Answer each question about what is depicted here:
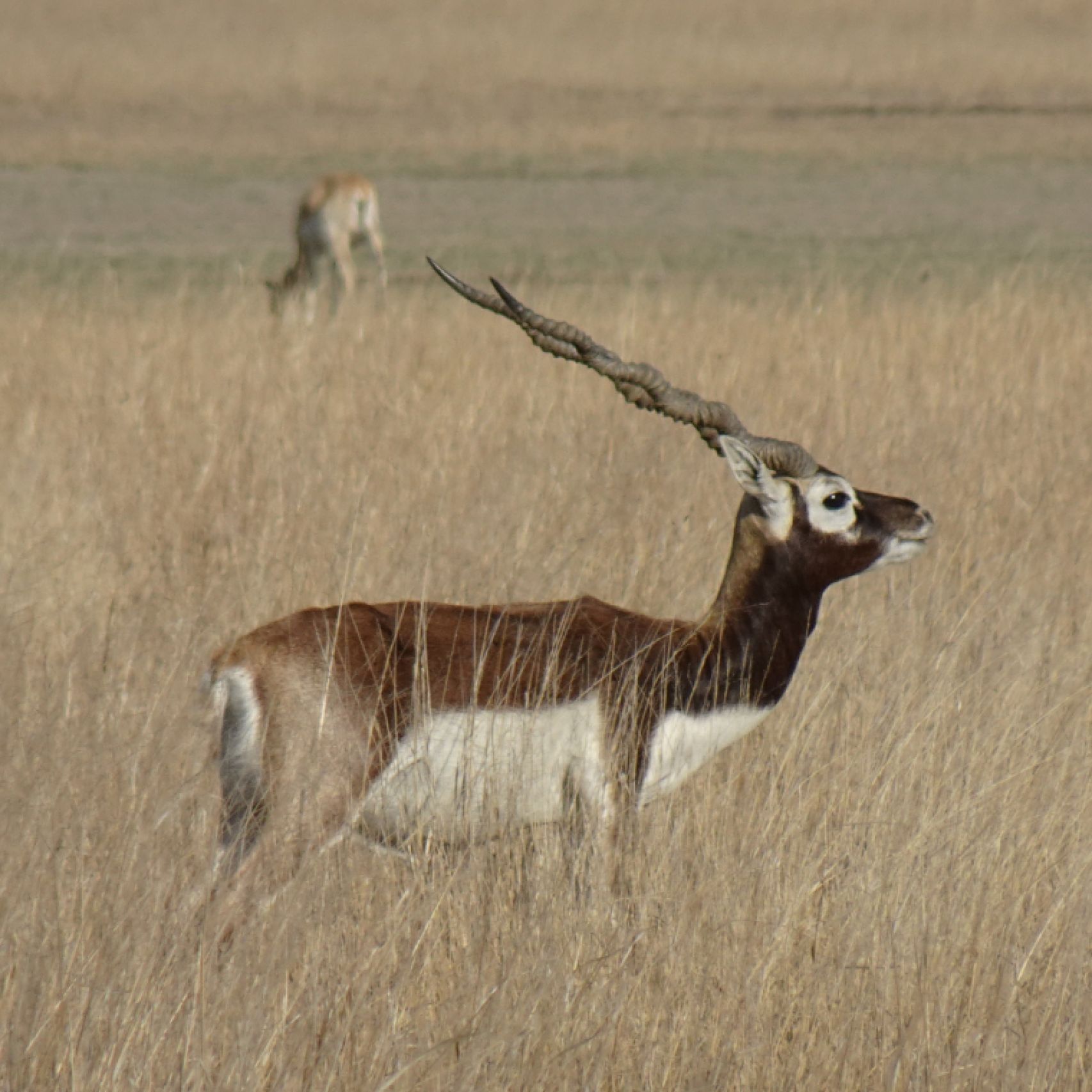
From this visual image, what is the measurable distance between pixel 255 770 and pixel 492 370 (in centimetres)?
492

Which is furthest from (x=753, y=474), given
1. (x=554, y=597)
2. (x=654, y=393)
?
(x=554, y=597)

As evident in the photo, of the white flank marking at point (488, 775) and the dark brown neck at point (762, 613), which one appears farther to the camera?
the dark brown neck at point (762, 613)

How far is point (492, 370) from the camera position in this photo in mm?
8055

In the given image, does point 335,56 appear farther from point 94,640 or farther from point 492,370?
point 94,640

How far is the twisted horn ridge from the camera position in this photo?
3846 mm

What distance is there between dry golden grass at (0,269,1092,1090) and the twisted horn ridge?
57 cm

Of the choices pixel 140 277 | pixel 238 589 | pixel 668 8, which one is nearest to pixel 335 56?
pixel 668 8

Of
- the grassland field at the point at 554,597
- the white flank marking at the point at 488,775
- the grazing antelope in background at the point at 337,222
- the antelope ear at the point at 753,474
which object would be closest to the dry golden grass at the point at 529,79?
the grazing antelope in background at the point at 337,222

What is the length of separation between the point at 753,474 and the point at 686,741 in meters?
0.62

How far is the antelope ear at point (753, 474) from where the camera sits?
12.6 feet

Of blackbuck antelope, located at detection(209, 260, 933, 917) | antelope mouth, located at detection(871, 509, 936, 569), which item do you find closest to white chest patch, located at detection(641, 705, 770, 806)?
blackbuck antelope, located at detection(209, 260, 933, 917)

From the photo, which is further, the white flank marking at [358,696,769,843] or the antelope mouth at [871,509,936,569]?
the antelope mouth at [871,509,936,569]

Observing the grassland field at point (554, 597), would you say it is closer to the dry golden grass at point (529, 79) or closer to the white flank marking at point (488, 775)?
the white flank marking at point (488, 775)

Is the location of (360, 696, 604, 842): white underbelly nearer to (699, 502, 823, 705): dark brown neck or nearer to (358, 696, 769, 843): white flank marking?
(358, 696, 769, 843): white flank marking
